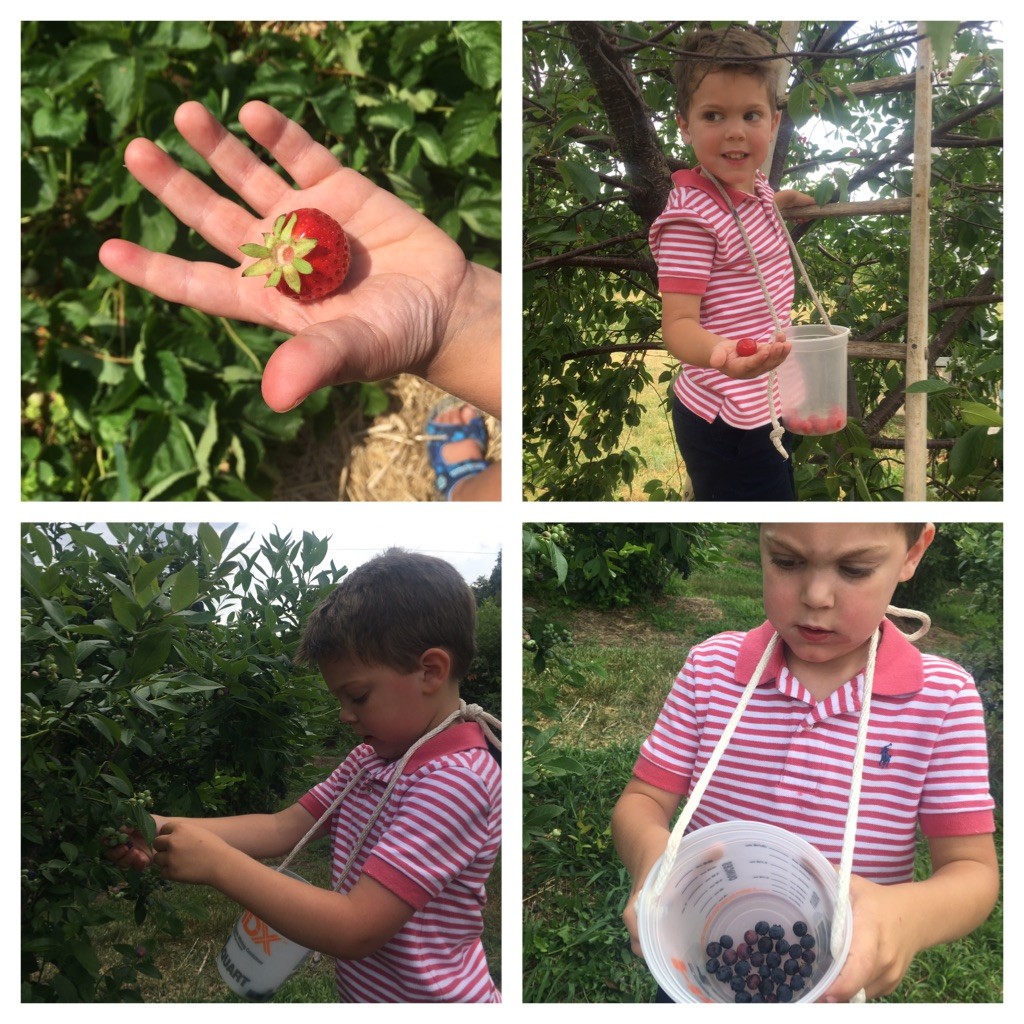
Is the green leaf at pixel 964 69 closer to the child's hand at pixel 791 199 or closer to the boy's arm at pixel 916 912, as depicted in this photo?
the child's hand at pixel 791 199

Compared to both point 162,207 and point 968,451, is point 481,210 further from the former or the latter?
point 968,451

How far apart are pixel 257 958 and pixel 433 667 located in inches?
11.0

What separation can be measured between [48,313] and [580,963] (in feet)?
3.64

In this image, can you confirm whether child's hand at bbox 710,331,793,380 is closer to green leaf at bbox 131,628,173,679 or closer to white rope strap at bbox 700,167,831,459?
white rope strap at bbox 700,167,831,459

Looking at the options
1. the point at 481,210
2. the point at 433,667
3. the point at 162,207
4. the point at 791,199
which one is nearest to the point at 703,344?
the point at 791,199

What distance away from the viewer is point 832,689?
78 cm

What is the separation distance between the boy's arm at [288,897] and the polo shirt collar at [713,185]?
62cm

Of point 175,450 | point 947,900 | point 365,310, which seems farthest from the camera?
point 175,450

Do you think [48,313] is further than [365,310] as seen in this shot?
Yes

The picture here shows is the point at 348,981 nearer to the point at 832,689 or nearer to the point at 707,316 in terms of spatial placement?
the point at 832,689

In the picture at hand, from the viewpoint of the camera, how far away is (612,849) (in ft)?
2.71

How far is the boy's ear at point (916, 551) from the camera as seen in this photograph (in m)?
0.81
